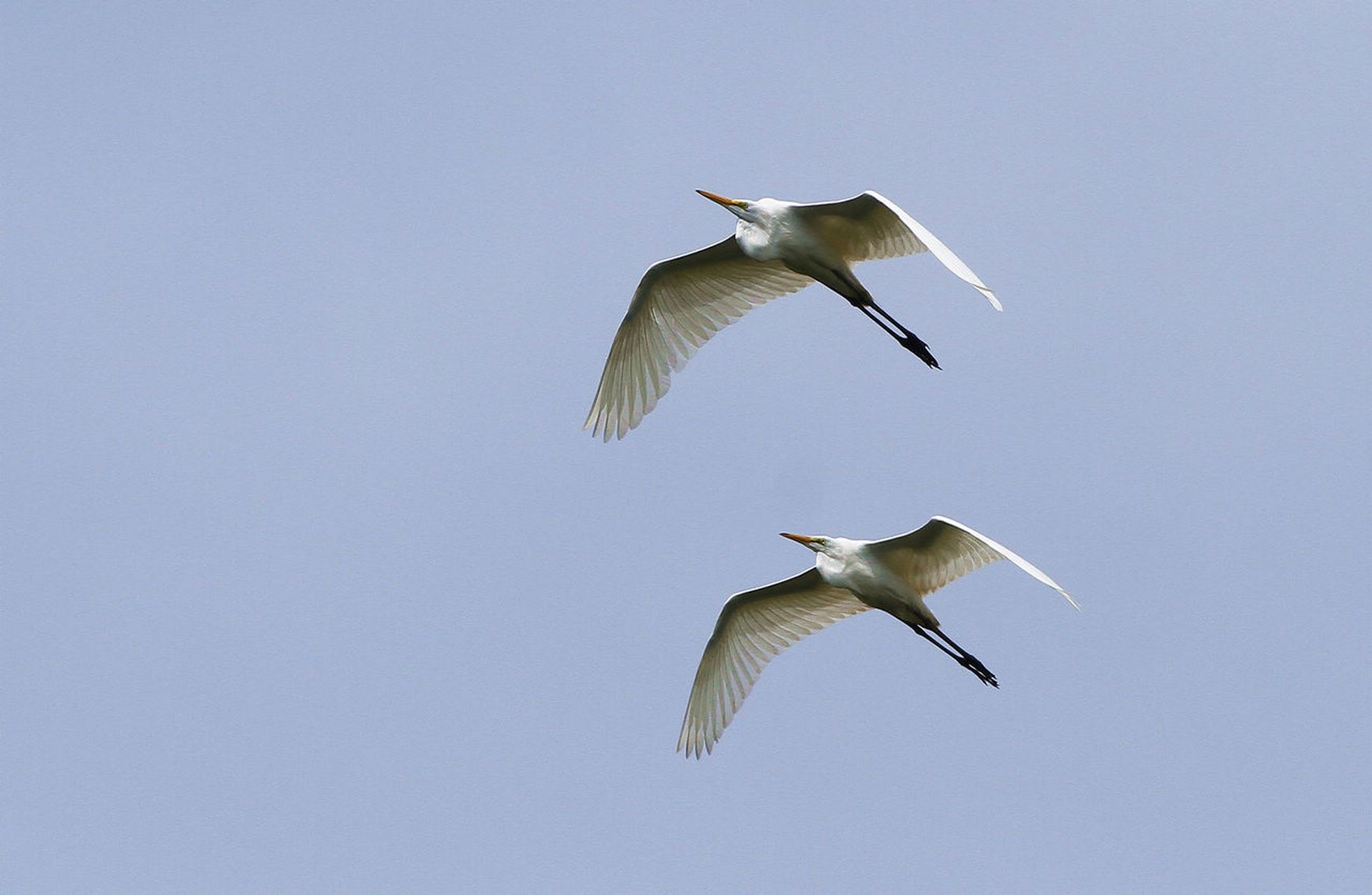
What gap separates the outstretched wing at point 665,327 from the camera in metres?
19.8

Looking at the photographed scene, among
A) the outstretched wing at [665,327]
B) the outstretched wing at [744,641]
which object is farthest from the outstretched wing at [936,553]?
the outstretched wing at [665,327]

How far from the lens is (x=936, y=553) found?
18.1 m

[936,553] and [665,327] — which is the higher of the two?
[665,327]

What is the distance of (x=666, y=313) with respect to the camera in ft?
65.4

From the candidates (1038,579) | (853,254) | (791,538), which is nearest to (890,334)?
(853,254)

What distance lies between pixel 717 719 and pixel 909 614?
9.18 ft

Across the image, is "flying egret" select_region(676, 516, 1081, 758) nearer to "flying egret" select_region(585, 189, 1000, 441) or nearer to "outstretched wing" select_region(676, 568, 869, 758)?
"outstretched wing" select_region(676, 568, 869, 758)

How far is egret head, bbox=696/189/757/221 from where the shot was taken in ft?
61.0

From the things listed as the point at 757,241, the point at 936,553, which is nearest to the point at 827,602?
the point at 936,553

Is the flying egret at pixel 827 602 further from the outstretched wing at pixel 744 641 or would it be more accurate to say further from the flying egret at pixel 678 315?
the flying egret at pixel 678 315

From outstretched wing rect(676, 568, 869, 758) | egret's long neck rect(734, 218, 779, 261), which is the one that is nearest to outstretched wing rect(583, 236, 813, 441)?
egret's long neck rect(734, 218, 779, 261)

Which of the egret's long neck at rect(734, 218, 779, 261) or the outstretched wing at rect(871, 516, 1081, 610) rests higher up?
the egret's long neck at rect(734, 218, 779, 261)

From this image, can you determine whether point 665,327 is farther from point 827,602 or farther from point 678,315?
point 827,602

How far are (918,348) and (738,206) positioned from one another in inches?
77.3
